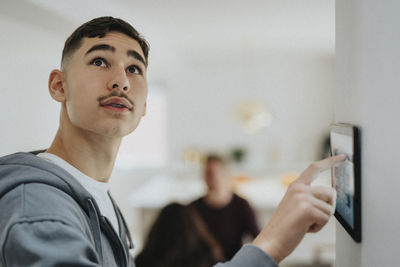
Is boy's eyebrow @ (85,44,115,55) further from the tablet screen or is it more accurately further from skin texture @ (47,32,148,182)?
the tablet screen

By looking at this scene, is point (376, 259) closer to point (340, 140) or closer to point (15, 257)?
point (340, 140)

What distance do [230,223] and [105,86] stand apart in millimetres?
1892

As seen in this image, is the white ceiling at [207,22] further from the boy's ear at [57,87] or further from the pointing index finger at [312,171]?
the pointing index finger at [312,171]

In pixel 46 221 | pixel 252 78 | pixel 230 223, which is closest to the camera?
pixel 46 221

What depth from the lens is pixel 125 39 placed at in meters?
0.75

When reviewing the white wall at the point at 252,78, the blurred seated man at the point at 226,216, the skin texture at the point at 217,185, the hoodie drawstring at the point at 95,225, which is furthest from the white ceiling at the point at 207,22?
the blurred seated man at the point at 226,216

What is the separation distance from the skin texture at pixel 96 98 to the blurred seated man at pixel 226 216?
1730mm

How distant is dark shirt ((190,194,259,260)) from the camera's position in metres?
2.41

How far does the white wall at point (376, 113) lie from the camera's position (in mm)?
583

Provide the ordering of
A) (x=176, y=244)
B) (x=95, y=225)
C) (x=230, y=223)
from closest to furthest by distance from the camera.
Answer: (x=95, y=225) → (x=176, y=244) → (x=230, y=223)

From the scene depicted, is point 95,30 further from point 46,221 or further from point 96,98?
point 46,221

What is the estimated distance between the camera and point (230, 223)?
2.44m

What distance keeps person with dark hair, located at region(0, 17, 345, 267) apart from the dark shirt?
160 cm

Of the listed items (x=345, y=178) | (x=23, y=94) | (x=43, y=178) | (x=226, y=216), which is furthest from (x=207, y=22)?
(x=43, y=178)
